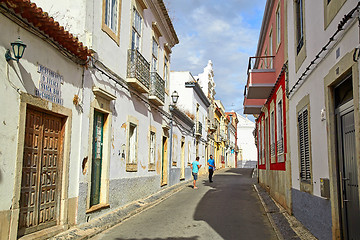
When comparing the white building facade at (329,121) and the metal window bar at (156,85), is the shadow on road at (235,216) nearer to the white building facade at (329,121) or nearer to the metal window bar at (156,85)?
the white building facade at (329,121)

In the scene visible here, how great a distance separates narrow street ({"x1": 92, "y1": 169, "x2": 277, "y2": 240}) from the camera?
726cm

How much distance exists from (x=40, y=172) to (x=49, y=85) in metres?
1.55

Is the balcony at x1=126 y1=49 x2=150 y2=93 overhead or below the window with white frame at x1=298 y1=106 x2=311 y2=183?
overhead

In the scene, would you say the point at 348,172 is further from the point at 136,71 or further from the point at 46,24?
the point at 136,71

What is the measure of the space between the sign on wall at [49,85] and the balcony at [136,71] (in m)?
3.96

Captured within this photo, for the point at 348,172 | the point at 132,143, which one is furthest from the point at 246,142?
the point at 348,172

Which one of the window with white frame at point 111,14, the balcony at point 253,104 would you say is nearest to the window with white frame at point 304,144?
the window with white frame at point 111,14

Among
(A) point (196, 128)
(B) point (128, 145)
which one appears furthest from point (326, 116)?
(A) point (196, 128)

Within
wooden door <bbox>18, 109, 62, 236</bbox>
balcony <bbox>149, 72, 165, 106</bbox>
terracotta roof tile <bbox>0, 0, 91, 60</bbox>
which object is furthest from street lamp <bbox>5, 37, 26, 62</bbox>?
balcony <bbox>149, 72, 165, 106</bbox>

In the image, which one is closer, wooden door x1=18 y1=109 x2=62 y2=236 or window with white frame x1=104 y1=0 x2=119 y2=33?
wooden door x1=18 y1=109 x2=62 y2=236

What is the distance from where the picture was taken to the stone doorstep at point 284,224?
6.89m

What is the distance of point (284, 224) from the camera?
8023mm

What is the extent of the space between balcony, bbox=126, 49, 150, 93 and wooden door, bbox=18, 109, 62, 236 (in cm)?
399

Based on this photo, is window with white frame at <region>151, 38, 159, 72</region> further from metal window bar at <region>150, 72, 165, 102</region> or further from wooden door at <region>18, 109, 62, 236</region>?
wooden door at <region>18, 109, 62, 236</region>
